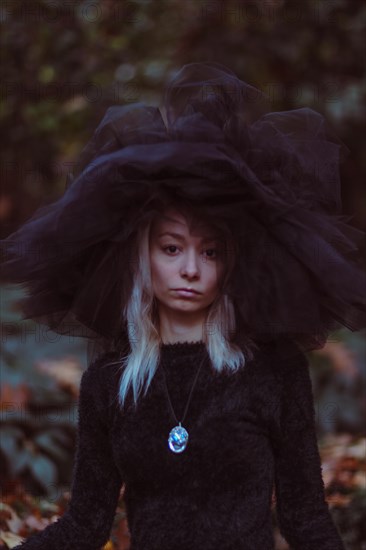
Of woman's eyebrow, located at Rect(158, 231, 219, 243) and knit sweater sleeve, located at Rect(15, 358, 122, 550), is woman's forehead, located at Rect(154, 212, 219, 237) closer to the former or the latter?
woman's eyebrow, located at Rect(158, 231, 219, 243)

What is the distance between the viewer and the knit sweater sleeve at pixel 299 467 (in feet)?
7.48

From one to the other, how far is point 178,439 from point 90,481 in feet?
1.01

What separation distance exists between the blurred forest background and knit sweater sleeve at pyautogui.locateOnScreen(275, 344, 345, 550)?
52.9 inches

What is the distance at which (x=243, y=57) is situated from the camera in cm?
622

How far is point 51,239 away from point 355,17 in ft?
15.4

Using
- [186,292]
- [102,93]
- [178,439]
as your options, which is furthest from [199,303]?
[102,93]

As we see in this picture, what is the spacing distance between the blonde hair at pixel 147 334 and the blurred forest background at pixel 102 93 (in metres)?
1.51

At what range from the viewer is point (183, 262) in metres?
2.21

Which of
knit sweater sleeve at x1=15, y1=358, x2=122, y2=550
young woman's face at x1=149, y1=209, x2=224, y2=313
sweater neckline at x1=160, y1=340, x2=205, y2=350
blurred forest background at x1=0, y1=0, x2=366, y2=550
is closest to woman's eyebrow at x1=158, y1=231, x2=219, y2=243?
young woman's face at x1=149, y1=209, x2=224, y2=313

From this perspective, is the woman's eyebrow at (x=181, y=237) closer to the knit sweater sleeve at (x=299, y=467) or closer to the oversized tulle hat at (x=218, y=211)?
the oversized tulle hat at (x=218, y=211)

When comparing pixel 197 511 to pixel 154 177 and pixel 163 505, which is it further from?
pixel 154 177

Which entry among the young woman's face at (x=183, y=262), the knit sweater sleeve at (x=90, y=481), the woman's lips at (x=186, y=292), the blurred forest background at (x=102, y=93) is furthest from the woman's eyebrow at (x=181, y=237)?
the blurred forest background at (x=102, y=93)

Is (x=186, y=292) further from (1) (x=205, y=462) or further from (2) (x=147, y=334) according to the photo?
(1) (x=205, y=462)

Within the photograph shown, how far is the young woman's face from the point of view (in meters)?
2.21
